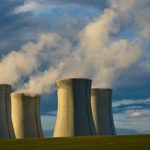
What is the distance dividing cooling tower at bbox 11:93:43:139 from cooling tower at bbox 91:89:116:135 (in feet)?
23.8

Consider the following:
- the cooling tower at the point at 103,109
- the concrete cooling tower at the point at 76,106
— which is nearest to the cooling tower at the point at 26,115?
the cooling tower at the point at 103,109

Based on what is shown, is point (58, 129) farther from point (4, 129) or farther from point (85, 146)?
point (85, 146)

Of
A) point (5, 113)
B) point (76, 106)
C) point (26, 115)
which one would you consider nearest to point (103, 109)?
point (76, 106)

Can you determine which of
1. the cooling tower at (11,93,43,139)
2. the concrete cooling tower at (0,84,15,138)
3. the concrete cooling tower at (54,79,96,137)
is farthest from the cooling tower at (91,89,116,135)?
the concrete cooling tower at (0,84,15,138)

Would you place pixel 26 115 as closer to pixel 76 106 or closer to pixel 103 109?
pixel 103 109

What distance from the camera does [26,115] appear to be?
55.6m

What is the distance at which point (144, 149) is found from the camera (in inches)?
904

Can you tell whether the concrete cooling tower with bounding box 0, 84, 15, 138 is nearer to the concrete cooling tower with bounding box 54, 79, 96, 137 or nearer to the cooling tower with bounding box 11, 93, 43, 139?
the concrete cooling tower with bounding box 54, 79, 96, 137

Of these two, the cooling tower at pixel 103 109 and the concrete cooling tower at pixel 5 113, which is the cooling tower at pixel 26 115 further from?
the cooling tower at pixel 103 109

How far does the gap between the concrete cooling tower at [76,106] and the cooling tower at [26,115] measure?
316 inches

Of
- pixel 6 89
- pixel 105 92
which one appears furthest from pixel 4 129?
pixel 105 92

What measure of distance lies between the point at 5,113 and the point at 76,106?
7.84 meters

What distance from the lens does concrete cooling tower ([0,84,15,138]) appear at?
47.9 meters

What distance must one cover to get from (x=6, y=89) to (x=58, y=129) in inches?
289
